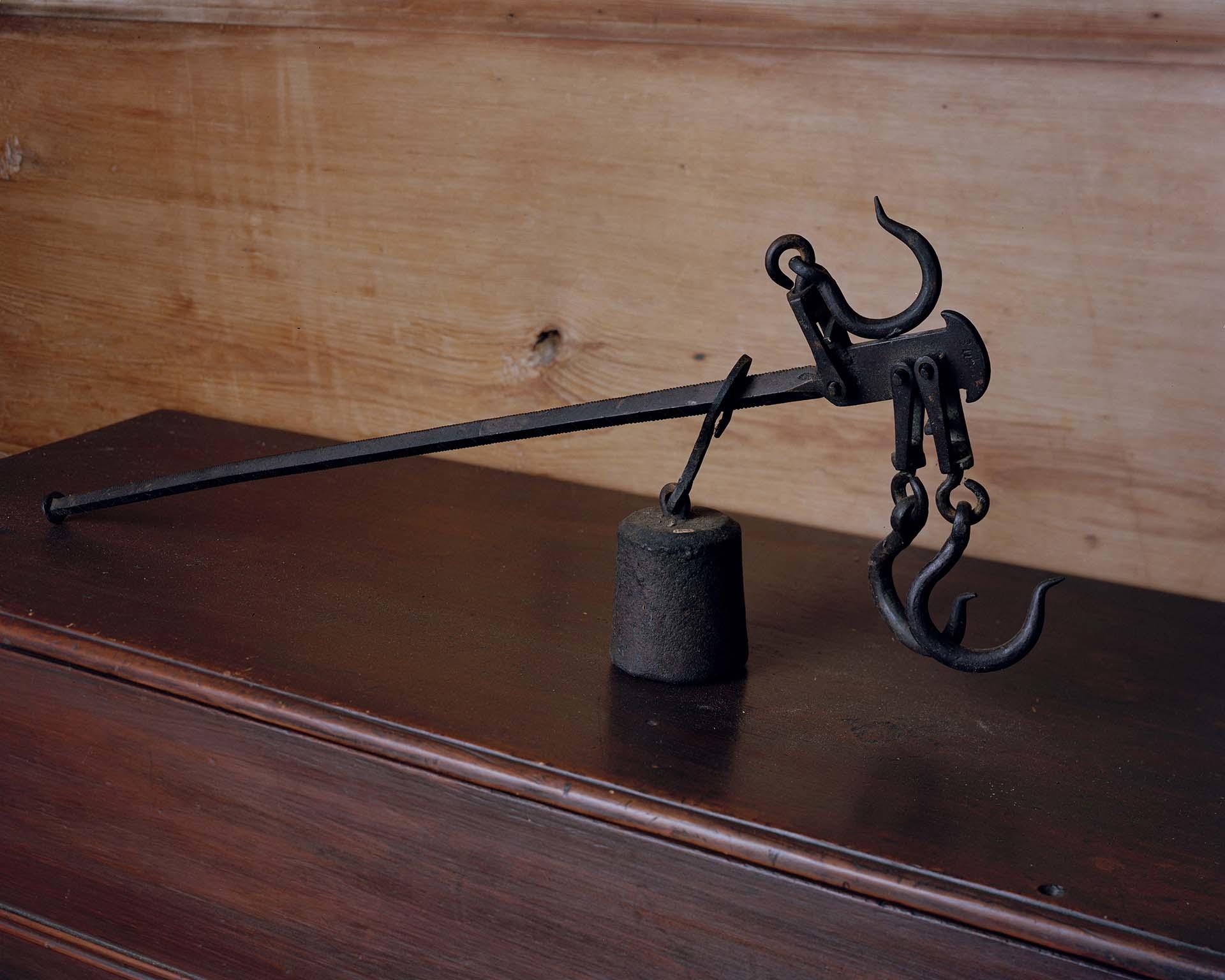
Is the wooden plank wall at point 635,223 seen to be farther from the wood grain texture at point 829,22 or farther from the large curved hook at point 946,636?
the large curved hook at point 946,636

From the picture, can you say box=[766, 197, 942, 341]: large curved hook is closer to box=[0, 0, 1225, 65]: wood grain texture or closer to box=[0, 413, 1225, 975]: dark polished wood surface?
box=[0, 413, 1225, 975]: dark polished wood surface

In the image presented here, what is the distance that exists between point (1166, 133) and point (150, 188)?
102 cm

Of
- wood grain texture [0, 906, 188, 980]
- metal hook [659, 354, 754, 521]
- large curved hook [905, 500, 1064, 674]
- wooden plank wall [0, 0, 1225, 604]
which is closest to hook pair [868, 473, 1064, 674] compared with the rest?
large curved hook [905, 500, 1064, 674]

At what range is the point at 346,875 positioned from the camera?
29.7 inches

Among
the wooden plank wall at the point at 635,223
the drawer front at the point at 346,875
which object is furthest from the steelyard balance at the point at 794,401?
the wooden plank wall at the point at 635,223

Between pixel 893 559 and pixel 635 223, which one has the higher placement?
pixel 635 223

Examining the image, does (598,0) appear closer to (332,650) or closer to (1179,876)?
(332,650)

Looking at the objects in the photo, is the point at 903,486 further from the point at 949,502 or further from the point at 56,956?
the point at 56,956

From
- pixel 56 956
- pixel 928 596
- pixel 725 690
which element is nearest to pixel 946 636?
pixel 928 596

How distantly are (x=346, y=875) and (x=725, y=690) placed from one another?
0.85 ft

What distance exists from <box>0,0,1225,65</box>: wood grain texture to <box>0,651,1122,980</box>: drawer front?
0.67m

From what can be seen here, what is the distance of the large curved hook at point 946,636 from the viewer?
66 centimetres

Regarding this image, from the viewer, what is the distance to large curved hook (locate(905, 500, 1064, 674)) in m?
0.66

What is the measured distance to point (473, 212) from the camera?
1.19 metres
